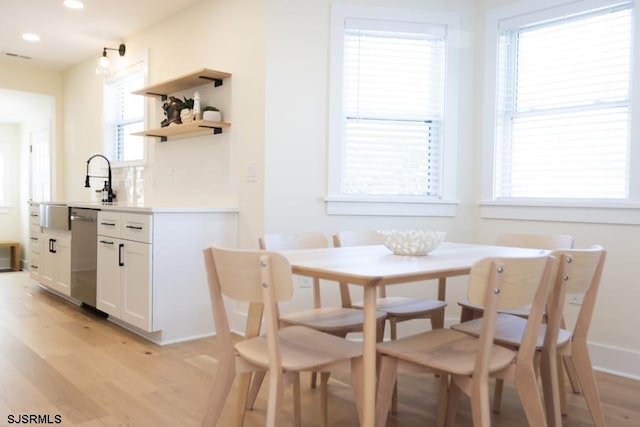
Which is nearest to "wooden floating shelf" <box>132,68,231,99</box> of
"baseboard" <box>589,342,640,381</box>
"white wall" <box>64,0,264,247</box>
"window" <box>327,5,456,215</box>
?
"white wall" <box>64,0,264,247</box>

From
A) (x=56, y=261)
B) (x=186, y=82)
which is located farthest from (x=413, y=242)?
(x=56, y=261)

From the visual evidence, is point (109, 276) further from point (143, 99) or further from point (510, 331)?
point (510, 331)

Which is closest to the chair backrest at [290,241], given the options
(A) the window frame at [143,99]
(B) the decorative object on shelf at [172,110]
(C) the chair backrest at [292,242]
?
(C) the chair backrest at [292,242]

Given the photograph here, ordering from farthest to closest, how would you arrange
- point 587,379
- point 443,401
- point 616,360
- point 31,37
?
point 31,37, point 616,360, point 443,401, point 587,379

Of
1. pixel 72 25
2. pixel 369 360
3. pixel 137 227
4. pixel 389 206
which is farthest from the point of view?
pixel 72 25

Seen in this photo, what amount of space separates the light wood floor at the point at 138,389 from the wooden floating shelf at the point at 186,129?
4.98ft

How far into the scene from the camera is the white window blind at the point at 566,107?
9.86ft

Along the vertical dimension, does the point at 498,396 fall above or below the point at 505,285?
below

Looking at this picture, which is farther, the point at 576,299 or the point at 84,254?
the point at 84,254

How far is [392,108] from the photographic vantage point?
139 inches

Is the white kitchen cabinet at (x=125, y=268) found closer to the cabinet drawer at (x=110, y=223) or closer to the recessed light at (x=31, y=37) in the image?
the cabinet drawer at (x=110, y=223)

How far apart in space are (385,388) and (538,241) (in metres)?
1.37

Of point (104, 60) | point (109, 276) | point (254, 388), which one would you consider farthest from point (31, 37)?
point (254, 388)

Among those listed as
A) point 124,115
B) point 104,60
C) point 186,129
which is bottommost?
point 186,129
